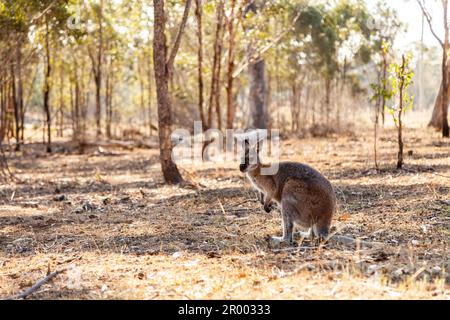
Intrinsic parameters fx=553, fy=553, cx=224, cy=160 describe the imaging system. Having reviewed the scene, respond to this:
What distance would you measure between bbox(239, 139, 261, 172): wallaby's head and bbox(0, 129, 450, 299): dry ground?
0.88m

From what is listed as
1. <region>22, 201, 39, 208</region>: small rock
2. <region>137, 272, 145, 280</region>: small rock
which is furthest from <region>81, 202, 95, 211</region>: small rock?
<region>137, 272, 145, 280</region>: small rock

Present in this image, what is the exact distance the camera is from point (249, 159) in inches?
283

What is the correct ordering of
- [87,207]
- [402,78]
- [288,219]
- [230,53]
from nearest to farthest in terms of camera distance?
1. [288,219]
2. [87,207]
3. [402,78]
4. [230,53]

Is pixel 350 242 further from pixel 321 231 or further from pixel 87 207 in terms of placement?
pixel 87 207

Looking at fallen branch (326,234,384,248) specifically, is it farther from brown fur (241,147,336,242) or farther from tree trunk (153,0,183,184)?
tree trunk (153,0,183,184)

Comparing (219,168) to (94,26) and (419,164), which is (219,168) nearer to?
(419,164)

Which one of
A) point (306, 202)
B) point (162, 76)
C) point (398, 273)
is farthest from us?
point (162, 76)

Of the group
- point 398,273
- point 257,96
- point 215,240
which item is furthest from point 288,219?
point 257,96

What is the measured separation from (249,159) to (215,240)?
1.13m

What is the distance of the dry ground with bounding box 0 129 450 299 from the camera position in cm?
515

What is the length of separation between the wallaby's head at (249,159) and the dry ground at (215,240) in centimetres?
88

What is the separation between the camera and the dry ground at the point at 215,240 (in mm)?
5148

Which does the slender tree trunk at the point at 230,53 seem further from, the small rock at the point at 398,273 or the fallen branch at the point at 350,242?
the small rock at the point at 398,273
